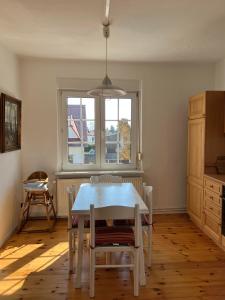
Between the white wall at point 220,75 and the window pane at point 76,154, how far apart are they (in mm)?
2397

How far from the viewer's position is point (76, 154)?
169 inches

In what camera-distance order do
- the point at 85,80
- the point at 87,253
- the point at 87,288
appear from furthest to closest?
the point at 85,80 < the point at 87,253 < the point at 87,288

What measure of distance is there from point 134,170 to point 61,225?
1.43m

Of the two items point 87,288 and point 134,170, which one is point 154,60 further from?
point 87,288

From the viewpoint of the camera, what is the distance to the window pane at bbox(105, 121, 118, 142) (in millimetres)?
4311

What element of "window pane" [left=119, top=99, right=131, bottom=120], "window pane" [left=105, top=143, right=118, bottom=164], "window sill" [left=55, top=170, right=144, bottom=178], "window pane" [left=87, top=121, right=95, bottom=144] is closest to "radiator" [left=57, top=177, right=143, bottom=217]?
"window sill" [left=55, top=170, right=144, bottom=178]

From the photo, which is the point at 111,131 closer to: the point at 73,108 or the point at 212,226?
the point at 73,108

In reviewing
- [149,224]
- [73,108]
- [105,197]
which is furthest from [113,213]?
[73,108]

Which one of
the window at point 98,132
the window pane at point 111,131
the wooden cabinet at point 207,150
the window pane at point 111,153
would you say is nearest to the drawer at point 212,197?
the wooden cabinet at point 207,150

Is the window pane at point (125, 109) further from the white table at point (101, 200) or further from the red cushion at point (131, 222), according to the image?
the red cushion at point (131, 222)

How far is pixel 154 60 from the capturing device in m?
4.04

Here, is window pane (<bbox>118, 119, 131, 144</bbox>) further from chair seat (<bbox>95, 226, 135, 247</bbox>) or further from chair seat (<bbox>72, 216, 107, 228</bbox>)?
chair seat (<bbox>95, 226, 135, 247</bbox>)

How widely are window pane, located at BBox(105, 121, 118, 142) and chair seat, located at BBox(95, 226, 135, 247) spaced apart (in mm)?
2213

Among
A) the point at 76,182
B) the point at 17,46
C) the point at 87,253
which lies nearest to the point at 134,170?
the point at 76,182
